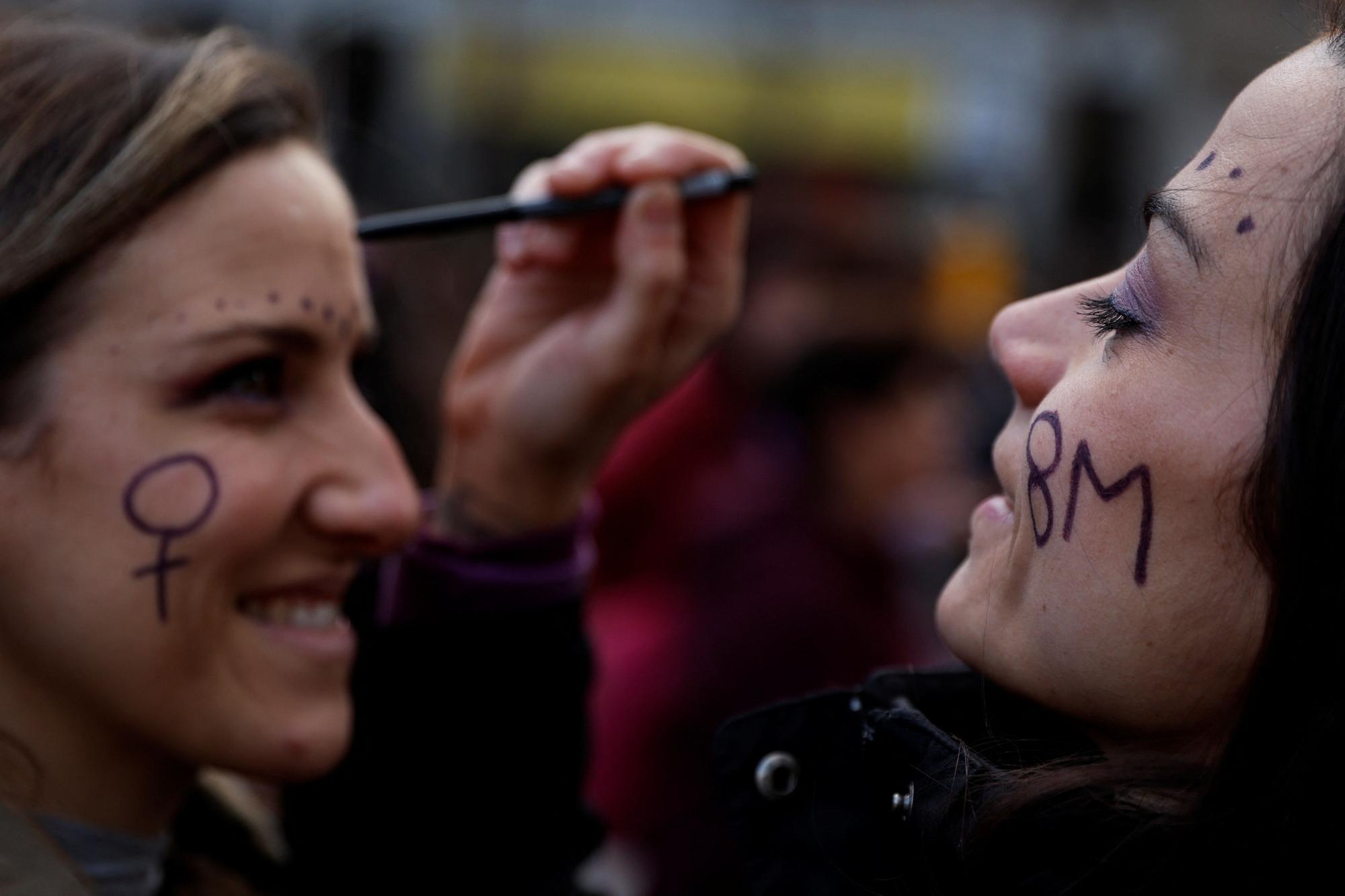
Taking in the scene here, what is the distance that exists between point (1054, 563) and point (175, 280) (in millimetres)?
1069

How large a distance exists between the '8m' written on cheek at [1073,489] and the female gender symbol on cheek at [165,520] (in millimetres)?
962

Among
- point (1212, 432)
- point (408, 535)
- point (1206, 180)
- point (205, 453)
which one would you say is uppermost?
point (1206, 180)

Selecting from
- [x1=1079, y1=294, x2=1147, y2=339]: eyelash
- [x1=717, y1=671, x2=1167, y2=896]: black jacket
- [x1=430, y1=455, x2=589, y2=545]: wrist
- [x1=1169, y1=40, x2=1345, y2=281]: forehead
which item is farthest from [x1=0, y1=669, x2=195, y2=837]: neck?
[x1=1169, y1=40, x2=1345, y2=281]: forehead

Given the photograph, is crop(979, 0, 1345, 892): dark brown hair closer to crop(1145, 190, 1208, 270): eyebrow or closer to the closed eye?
crop(1145, 190, 1208, 270): eyebrow

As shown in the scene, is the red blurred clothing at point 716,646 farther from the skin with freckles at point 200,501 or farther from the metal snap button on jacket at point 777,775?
the metal snap button on jacket at point 777,775

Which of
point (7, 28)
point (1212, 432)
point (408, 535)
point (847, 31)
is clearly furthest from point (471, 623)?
point (847, 31)

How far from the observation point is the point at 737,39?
33.4ft

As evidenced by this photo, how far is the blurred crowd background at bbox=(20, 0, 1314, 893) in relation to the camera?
2742mm

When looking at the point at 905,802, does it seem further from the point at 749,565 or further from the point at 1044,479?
the point at 749,565

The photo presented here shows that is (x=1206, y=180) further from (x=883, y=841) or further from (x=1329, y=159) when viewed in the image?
(x=883, y=841)

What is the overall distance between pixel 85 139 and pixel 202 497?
0.46m

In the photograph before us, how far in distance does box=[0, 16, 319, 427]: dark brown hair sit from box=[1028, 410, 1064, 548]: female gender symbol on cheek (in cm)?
107

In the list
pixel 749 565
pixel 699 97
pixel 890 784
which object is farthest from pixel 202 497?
pixel 699 97

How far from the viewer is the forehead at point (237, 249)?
1.52m
